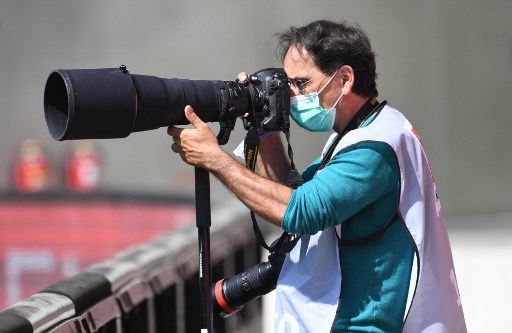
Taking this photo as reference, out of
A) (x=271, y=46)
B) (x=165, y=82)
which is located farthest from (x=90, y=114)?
(x=271, y=46)

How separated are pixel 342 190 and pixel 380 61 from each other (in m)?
11.5

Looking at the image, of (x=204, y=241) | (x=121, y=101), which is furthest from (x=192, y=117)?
(x=204, y=241)

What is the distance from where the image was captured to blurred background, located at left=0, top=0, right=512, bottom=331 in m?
13.9

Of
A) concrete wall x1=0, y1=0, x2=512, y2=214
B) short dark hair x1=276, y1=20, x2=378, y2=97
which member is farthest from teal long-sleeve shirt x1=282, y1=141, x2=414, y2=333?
concrete wall x1=0, y1=0, x2=512, y2=214

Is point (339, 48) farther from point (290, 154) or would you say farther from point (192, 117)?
point (192, 117)

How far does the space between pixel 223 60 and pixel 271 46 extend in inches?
31.0

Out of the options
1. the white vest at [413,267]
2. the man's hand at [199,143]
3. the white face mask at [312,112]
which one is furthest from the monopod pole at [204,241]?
the white face mask at [312,112]

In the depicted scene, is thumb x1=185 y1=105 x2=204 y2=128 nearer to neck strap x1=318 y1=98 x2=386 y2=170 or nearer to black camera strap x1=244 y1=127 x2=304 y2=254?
black camera strap x1=244 y1=127 x2=304 y2=254

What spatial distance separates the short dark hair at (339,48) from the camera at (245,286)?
1.82 feet

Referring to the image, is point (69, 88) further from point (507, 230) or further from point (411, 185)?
point (507, 230)

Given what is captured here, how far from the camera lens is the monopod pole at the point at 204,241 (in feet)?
9.27

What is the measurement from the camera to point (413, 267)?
2.72 meters

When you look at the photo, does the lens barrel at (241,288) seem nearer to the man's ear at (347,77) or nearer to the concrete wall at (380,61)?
the man's ear at (347,77)

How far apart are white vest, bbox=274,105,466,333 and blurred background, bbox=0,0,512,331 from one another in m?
10.0
